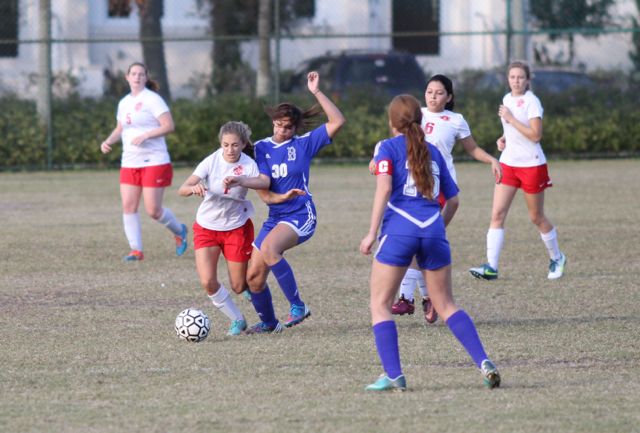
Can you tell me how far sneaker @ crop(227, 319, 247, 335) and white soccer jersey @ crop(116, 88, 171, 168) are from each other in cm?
396

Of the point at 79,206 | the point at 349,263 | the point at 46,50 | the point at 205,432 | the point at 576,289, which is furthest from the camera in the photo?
the point at 46,50

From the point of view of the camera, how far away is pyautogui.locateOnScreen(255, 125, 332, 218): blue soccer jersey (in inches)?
316

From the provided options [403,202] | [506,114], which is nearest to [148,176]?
[506,114]

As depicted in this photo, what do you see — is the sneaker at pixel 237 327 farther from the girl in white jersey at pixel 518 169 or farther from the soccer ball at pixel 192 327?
the girl in white jersey at pixel 518 169

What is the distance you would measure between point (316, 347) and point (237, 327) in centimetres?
78

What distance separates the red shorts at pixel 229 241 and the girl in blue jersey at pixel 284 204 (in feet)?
0.26

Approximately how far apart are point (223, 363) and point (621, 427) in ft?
8.17

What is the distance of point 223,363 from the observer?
23.1 ft

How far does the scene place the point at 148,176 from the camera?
461 inches

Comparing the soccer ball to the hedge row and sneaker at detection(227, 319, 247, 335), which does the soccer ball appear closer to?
sneaker at detection(227, 319, 247, 335)

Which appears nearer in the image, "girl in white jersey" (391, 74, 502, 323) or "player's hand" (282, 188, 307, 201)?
"player's hand" (282, 188, 307, 201)

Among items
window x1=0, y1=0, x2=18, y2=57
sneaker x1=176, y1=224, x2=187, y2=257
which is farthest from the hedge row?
window x1=0, y1=0, x2=18, y2=57

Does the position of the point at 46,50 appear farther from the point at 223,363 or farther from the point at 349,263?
the point at 223,363

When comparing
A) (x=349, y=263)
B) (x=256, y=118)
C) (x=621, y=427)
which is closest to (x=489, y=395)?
(x=621, y=427)
